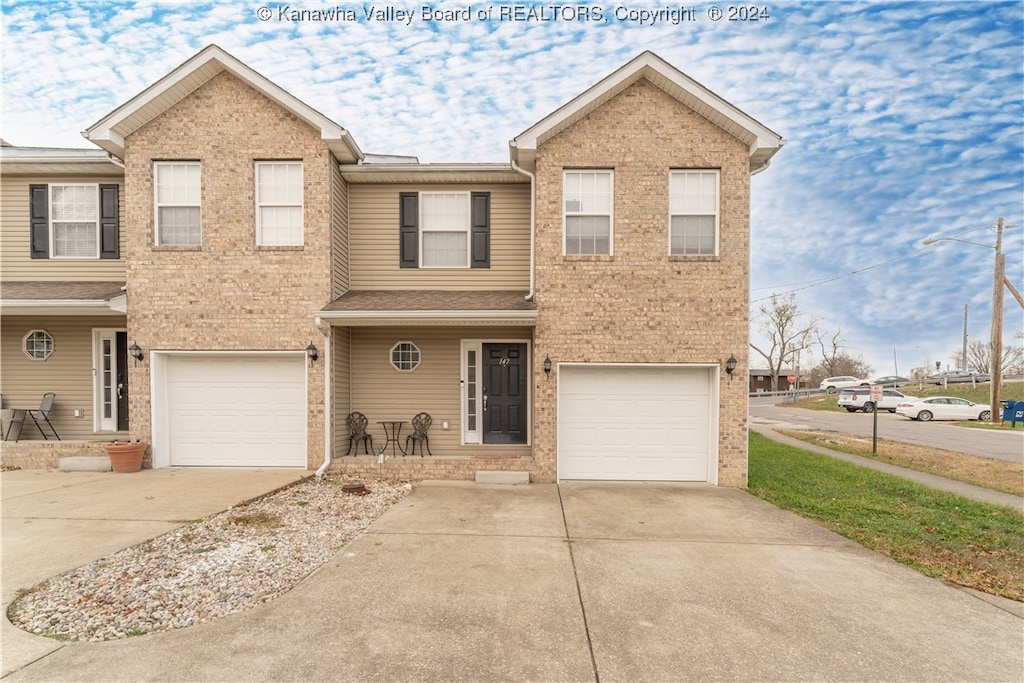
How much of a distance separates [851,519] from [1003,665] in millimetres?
3627

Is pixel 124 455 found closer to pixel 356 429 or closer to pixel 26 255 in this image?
pixel 356 429

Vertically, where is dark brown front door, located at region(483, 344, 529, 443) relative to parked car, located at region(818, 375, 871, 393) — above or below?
above

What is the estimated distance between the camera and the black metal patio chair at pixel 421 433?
10023mm

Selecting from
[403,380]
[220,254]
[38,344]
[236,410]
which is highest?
[220,254]

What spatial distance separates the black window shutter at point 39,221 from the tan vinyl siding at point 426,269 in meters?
6.28

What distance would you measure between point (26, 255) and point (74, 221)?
126cm

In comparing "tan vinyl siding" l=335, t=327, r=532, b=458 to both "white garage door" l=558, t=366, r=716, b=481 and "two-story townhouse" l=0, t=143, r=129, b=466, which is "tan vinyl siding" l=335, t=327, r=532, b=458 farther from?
"two-story townhouse" l=0, t=143, r=129, b=466

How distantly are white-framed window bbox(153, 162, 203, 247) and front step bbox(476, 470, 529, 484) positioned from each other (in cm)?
686

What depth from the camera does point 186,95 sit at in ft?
29.7

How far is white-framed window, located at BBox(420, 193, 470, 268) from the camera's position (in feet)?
33.0

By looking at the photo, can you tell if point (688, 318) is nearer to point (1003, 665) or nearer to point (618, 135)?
point (618, 135)

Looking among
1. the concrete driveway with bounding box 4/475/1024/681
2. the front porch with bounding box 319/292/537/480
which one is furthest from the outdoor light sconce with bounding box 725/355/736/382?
the front porch with bounding box 319/292/537/480

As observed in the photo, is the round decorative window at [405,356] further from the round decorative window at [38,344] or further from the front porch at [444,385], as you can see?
the round decorative window at [38,344]

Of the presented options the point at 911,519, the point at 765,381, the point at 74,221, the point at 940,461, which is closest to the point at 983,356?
the point at 765,381
